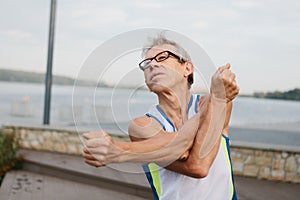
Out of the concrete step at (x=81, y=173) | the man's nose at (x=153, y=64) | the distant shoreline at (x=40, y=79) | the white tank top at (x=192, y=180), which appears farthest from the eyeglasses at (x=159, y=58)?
the distant shoreline at (x=40, y=79)

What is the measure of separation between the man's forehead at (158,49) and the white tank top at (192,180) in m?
0.12

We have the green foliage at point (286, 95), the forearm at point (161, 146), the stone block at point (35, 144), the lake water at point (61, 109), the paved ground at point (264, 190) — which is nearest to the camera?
the forearm at point (161, 146)

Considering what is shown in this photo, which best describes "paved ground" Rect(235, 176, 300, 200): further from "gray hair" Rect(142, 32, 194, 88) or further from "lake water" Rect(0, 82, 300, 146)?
"gray hair" Rect(142, 32, 194, 88)

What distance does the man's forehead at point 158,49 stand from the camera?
76 centimetres

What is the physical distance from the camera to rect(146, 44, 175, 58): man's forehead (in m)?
0.76

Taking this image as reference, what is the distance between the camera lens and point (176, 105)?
2.73 feet

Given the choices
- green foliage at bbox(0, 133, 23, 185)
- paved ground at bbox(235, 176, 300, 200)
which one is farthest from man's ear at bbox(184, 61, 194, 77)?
green foliage at bbox(0, 133, 23, 185)

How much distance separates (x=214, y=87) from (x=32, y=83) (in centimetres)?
706

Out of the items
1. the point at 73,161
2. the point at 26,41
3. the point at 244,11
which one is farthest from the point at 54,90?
the point at 244,11

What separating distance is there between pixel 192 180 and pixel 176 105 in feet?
0.49

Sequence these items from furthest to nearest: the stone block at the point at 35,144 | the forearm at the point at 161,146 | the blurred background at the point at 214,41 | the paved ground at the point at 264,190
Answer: the stone block at the point at 35,144
the blurred background at the point at 214,41
the paved ground at the point at 264,190
the forearm at the point at 161,146

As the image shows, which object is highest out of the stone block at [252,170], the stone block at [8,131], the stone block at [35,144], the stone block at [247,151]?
the stone block at [247,151]

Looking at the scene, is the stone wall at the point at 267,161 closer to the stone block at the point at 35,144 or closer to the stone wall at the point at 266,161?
the stone wall at the point at 266,161

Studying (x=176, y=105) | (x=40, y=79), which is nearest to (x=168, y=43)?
(x=176, y=105)
